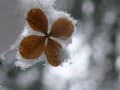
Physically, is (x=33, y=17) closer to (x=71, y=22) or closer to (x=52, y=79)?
(x=71, y=22)

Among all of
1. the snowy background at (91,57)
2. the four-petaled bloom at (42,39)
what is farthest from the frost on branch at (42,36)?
the snowy background at (91,57)

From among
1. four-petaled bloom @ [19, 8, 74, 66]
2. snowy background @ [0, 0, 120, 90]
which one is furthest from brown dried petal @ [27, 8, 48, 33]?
snowy background @ [0, 0, 120, 90]

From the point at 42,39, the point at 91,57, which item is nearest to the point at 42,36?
the point at 42,39

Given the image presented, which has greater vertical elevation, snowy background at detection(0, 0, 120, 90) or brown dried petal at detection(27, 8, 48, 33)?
snowy background at detection(0, 0, 120, 90)

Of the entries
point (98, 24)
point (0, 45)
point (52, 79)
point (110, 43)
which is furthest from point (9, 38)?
point (110, 43)

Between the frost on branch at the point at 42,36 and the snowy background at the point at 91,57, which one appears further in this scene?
the snowy background at the point at 91,57

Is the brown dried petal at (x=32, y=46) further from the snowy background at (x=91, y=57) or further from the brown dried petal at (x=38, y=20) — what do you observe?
the snowy background at (x=91, y=57)

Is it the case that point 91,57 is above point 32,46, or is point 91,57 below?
above

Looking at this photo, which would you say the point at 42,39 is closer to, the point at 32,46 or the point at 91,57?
the point at 32,46

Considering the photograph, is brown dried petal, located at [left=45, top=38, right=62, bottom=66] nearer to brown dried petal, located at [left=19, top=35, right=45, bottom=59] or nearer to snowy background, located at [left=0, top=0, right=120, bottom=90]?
brown dried petal, located at [left=19, top=35, right=45, bottom=59]
